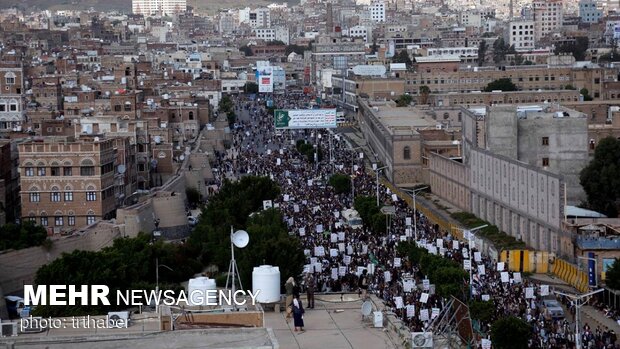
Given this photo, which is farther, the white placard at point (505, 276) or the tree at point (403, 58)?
the tree at point (403, 58)

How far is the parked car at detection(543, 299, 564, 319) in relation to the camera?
28.8 m

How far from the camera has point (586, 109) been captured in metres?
64.8

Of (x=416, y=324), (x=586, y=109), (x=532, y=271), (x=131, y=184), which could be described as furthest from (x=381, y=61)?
(x=416, y=324)

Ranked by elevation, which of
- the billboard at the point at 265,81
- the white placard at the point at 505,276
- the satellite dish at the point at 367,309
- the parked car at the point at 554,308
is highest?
the satellite dish at the point at 367,309

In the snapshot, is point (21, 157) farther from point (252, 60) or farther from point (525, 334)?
point (252, 60)

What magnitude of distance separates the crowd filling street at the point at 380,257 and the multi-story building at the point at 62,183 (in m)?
5.25

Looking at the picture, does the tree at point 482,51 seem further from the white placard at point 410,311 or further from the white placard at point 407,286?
the white placard at point 410,311

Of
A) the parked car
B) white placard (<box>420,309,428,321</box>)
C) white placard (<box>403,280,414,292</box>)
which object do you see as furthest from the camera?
white placard (<box>403,280,414,292</box>)

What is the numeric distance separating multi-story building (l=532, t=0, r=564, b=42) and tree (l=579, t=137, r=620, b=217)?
138 m

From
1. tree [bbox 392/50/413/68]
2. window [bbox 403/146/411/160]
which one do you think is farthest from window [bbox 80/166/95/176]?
tree [bbox 392/50/413/68]

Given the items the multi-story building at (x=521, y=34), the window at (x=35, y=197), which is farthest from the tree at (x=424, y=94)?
the multi-story building at (x=521, y=34)

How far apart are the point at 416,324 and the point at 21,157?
1852cm

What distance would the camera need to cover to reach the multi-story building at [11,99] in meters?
64.4

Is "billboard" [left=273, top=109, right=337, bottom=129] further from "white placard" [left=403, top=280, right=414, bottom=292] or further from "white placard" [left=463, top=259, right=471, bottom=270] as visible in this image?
"white placard" [left=403, top=280, right=414, bottom=292]
